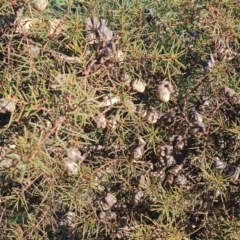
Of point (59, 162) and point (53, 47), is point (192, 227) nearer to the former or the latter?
point (59, 162)

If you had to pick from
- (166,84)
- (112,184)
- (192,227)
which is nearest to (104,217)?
(112,184)

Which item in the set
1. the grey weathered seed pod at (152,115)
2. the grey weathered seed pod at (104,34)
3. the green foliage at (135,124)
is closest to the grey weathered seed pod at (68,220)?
the green foliage at (135,124)

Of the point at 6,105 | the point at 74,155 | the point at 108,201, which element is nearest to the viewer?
the point at 6,105

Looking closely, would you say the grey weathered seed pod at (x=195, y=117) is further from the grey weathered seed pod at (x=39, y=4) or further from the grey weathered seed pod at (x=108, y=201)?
the grey weathered seed pod at (x=39, y=4)

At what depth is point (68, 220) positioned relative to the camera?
1220mm

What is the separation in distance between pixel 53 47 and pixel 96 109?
0.21 m

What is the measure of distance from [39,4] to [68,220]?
18.6 inches

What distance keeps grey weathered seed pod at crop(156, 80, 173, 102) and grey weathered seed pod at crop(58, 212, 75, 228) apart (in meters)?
0.32

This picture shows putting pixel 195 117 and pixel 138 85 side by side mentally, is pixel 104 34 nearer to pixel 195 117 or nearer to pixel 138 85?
pixel 138 85

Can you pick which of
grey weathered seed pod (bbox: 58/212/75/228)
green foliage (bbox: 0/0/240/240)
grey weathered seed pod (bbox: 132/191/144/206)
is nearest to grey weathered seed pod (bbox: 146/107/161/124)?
green foliage (bbox: 0/0/240/240)

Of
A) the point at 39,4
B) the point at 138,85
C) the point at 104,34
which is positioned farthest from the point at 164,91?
the point at 39,4

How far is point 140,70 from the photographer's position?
3.70 ft

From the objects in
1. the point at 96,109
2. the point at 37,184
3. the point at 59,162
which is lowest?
the point at 37,184

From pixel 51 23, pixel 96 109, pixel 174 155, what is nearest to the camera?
pixel 96 109
